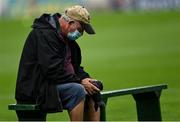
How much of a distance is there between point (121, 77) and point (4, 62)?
6.67 metres

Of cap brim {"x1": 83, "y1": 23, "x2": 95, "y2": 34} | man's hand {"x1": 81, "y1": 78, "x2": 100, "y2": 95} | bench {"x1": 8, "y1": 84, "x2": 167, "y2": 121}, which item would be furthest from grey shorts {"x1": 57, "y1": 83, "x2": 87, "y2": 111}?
bench {"x1": 8, "y1": 84, "x2": 167, "y2": 121}

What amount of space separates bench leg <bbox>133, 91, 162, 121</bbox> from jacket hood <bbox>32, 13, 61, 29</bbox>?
1.80m

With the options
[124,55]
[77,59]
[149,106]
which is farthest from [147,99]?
A: [124,55]

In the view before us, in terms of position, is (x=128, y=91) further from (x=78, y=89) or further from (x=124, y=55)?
(x=124, y=55)

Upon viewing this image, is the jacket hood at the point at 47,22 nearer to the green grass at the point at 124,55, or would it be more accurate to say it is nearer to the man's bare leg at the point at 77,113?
the man's bare leg at the point at 77,113

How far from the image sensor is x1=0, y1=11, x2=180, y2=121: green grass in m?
16.4

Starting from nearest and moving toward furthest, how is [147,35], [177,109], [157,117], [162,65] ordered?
[157,117] < [177,109] < [162,65] < [147,35]

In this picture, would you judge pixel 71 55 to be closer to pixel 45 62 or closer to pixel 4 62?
pixel 45 62

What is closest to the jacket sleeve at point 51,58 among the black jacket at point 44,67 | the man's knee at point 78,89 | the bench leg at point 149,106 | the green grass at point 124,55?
the black jacket at point 44,67

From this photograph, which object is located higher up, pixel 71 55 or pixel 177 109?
pixel 71 55

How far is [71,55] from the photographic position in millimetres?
10430

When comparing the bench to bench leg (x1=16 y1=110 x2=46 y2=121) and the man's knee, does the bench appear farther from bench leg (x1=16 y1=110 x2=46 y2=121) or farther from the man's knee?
bench leg (x1=16 y1=110 x2=46 y2=121)

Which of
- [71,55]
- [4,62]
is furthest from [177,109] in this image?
[4,62]

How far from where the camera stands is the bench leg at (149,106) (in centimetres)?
1155
